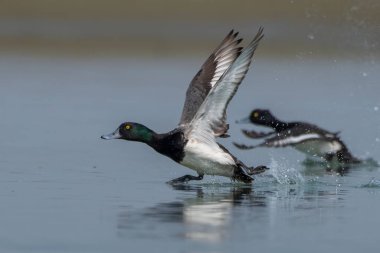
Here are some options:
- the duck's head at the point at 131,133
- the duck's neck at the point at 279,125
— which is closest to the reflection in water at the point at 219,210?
the duck's head at the point at 131,133

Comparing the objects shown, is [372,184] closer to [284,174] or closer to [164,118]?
[284,174]

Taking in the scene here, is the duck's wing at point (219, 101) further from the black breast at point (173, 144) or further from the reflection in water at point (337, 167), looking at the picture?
the reflection in water at point (337, 167)

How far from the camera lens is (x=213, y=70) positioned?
42.7 feet

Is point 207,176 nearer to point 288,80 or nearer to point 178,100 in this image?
point 178,100

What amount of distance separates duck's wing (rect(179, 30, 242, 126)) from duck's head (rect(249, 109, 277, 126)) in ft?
6.43

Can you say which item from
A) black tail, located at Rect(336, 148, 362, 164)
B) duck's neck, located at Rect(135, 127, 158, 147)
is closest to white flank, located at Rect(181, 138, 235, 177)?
duck's neck, located at Rect(135, 127, 158, 147)

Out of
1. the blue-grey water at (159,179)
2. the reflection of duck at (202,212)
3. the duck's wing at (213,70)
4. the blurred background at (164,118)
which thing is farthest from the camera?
the duck's wing at (213,70)

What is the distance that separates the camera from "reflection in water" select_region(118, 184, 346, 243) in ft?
29.9

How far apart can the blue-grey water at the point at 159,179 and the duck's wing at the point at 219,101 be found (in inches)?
18.7

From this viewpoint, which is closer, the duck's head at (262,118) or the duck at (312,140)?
the duck at (312,140)

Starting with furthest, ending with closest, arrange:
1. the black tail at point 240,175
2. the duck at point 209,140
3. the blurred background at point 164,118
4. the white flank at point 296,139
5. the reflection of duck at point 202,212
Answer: the white flank at point 296,139 < the black tail at point 240,175 < the duck at point 209,140 < the blurred background at point 164,118 < the reflection of duck at point 202,212

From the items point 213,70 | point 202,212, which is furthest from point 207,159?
point 202,212

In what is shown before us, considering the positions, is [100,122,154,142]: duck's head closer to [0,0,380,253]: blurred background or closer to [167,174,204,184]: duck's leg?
[0,0,380,253]: blurred background

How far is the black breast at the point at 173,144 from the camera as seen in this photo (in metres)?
11.7
